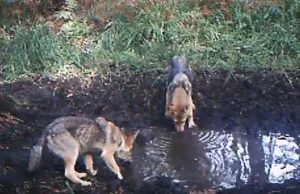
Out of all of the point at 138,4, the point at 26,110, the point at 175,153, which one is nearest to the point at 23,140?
the point at 26,110

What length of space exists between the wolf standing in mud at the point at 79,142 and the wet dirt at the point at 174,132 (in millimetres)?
132

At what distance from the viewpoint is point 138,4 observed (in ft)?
39.4

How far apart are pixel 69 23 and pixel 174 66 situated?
267 cm

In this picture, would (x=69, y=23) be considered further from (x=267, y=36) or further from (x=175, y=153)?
(x=175, y=153)

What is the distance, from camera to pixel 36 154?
26.2ft

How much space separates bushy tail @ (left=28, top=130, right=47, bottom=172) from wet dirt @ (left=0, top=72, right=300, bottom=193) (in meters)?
0.11

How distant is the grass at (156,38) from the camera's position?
435 inches

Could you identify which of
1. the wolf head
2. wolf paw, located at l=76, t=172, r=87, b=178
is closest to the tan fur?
the wolf head

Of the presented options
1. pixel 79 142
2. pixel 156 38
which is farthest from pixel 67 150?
pixel 156 38

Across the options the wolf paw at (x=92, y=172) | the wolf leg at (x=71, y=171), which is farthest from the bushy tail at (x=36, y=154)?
the wolf paw at (x=92, y=172)

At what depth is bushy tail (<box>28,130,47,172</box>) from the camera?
315 inches

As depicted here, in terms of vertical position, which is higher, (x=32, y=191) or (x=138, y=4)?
(x=138, y=4)

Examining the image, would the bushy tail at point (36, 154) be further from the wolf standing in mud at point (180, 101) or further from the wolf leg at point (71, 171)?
the wolf standing in mud at point (180, 101)

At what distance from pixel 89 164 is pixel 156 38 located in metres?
3.67
